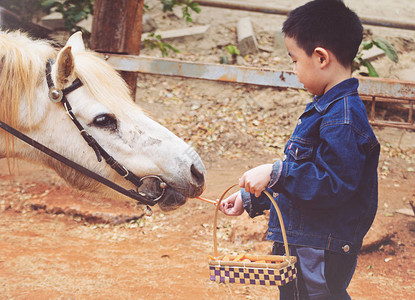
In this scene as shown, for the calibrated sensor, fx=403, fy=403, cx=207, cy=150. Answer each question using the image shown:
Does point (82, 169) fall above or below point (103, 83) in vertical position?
below

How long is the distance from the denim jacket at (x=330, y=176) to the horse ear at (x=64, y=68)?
3.26ft

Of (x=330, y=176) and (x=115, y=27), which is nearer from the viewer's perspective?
(x=330, y=176)

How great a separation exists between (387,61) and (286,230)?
21.7 feet

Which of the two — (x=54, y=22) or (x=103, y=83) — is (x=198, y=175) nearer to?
(x=103, y=83)

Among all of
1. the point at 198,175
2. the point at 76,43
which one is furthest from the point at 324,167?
the point at 76,43

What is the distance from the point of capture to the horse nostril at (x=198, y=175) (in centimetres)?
182

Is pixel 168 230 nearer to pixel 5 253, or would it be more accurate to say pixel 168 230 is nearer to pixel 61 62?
pixel 5 253

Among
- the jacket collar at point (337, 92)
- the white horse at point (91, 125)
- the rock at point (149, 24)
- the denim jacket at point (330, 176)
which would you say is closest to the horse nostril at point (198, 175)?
the white horse at point (91, 125)

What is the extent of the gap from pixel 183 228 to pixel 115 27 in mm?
2017

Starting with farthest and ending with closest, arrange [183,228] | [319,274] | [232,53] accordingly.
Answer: [232,53], [183,228], [319,274]

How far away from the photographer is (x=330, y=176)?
1350 mm

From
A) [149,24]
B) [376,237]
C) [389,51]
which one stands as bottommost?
[376,237]

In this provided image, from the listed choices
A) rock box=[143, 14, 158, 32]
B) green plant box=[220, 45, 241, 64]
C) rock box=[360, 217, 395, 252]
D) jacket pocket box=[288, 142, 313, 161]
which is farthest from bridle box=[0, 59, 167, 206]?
rock box=[143, 14, 158, 32]

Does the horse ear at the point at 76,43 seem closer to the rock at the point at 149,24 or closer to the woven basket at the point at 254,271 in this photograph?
the woven basket at the point at 254,271
